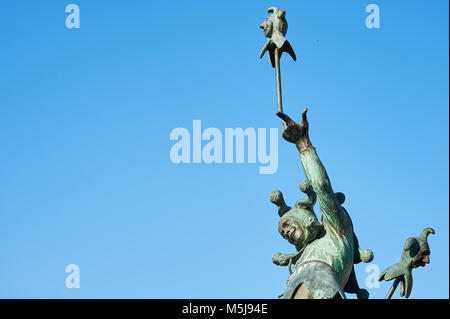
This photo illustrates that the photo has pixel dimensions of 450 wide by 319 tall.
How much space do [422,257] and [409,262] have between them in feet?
0.67

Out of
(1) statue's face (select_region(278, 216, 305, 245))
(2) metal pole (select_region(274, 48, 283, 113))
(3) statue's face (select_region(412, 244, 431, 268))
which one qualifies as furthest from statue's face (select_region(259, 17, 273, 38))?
(3) statue's face (select_region(412, 244, 431, 268))

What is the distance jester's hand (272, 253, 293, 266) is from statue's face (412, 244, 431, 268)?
185 cm

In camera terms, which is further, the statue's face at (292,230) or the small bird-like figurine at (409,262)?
the small bird-like figurine at (409,262)

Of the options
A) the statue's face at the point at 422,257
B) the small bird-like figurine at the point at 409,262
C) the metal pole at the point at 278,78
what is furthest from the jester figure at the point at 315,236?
the statue's face at the point at 422,257

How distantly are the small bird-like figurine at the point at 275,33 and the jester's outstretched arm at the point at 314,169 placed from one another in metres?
1.05

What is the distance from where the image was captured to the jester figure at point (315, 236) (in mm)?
17016

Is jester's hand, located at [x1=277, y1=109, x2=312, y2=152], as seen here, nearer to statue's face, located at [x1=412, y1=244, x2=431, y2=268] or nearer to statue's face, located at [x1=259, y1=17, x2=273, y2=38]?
statue's face, located at [x1=259, y1=17, x2=273, y2=38]

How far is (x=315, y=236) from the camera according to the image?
690 inches

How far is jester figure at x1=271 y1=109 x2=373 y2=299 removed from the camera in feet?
55.8

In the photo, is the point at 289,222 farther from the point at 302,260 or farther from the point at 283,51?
the point at 283,51

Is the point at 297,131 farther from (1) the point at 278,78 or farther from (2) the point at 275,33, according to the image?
(2) the point at 275,33

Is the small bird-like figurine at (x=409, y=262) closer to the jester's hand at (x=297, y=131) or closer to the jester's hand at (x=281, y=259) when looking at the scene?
the jester's hand at (x=281, y=259)
